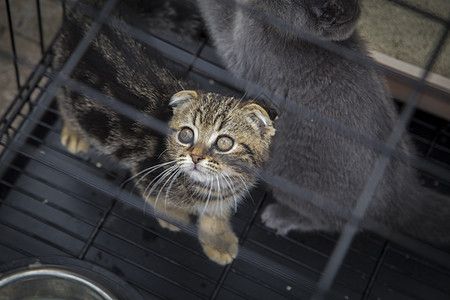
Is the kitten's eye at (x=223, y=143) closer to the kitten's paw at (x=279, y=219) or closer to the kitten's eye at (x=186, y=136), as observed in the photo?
the kitten's eye at (x=186, y=136)

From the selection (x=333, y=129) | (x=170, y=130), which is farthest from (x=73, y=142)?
(x=333, y=129)

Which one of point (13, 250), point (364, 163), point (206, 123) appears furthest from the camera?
point (13, 250)

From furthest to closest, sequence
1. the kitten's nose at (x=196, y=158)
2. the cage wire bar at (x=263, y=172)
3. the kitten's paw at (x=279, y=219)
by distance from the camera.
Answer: the kitten's paw at (x=279, y=219), the cage wire bar at (x=263, y=172), the kitten's nose at (x=196, y=158)

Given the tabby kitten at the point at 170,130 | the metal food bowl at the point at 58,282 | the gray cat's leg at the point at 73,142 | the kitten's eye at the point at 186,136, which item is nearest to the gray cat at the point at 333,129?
the tabby kitten at the point at 170,130

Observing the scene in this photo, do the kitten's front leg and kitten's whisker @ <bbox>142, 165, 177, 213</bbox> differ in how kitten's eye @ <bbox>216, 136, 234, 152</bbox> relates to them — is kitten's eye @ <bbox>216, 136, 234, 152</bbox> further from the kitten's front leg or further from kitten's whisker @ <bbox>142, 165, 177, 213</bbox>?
the kitten's front leg

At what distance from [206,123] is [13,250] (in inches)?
33.5

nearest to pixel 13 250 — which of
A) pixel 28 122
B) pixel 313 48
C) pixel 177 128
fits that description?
pixel 28 122

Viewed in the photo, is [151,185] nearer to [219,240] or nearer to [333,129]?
[219,240]

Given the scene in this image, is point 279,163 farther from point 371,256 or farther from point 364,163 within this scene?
point 371,256

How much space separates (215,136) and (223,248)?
53cm

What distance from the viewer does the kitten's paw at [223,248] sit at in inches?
66.1

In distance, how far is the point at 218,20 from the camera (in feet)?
5.99

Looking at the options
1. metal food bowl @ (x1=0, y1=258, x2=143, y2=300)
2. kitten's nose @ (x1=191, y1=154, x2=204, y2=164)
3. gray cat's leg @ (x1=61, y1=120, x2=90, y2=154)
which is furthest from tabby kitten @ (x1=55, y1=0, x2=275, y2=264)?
metal food bowl @ (x1=0, y1=258, x2=143, y2=300)

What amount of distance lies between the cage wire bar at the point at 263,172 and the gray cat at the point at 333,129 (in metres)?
0.03
